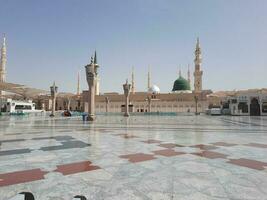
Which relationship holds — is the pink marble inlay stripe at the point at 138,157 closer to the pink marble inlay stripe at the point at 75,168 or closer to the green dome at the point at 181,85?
the pink marble inlay stripe at the point at 75,168

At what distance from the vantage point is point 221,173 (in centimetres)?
373

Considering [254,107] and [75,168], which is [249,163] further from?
[254,107]

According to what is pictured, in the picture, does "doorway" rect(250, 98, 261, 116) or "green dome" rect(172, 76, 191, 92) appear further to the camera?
"green dome" rect(172, 76, 191, 92)

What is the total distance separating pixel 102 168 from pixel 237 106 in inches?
1738

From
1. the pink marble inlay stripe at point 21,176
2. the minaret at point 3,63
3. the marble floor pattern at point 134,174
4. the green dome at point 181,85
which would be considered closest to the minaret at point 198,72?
the green dome at point 181,85

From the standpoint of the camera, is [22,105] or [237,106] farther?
[22,105]

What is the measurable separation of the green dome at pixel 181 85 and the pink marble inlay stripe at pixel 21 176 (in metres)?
69.8

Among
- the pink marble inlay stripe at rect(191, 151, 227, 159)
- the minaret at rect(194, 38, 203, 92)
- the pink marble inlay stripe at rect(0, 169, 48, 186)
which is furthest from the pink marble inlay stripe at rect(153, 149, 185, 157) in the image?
the minaret at rect(194, 38, 203, 92)

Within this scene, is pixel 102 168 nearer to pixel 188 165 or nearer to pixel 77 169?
pixel 77 169

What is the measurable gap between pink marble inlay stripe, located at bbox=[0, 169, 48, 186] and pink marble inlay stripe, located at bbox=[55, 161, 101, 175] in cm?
32

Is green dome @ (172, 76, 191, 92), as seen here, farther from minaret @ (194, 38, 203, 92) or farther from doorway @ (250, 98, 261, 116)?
doorway @ (250, 98, 261, 116)

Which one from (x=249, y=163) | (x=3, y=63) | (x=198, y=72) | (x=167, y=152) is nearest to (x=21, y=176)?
(x=167, y=152)

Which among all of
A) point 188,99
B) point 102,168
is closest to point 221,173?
point 102,168

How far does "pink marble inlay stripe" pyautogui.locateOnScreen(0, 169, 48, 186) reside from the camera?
3270mm
